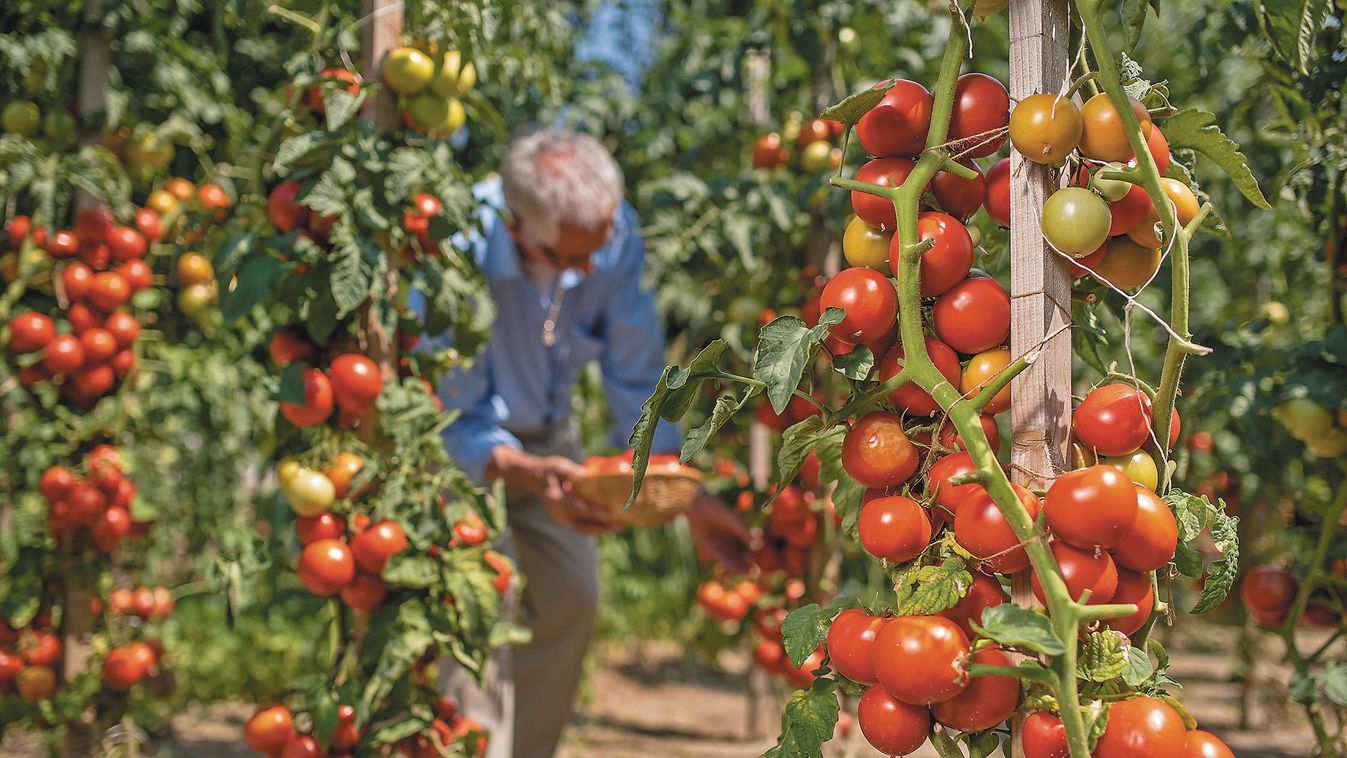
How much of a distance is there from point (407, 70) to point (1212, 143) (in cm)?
121

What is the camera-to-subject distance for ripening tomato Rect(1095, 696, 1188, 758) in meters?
0.78

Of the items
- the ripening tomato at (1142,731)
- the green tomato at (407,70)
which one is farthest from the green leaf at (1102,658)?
the green tomato at (407,70)

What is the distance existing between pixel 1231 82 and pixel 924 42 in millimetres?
2807

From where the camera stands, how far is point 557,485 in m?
2.08

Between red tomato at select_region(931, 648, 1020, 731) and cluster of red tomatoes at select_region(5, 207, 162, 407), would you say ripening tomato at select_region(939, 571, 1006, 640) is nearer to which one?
red tomato at select_region(931, 648, 1020, 731)

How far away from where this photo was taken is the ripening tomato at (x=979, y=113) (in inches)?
36.5

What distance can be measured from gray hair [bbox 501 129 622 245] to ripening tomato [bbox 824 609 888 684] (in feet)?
4.72

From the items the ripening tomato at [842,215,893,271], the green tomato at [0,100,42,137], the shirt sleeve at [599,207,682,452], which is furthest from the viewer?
the shirt sleeve at [599,207,682,452]

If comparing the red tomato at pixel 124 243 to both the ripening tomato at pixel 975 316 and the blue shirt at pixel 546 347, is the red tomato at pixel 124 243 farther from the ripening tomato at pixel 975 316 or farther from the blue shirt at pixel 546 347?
the ripening tomato at pixel 975 316

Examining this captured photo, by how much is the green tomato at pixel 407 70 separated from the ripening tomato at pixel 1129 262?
1.15 meters

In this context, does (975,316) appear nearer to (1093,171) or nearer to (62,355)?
(1093,171)

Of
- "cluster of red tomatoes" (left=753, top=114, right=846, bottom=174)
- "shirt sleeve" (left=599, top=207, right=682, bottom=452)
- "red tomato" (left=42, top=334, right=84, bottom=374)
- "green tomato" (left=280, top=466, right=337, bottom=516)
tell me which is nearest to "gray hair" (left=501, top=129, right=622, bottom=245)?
"shirt sleeve" (left=599, top=207, right=682, bottom=452)

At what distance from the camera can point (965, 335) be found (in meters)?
0.91

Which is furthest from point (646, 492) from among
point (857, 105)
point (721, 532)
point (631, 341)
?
point (857, 105)
